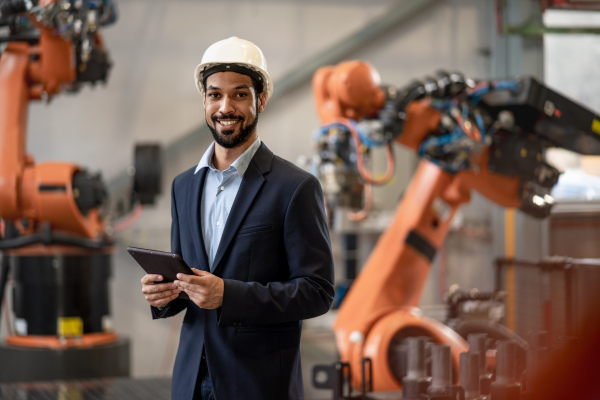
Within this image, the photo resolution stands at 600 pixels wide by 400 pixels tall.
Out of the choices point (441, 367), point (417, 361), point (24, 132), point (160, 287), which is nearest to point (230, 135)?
point (160, 287)

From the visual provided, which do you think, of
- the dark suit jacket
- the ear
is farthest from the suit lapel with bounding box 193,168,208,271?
the ear

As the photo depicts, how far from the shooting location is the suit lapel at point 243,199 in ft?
5.84

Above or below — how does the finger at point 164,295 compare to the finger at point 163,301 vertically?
above

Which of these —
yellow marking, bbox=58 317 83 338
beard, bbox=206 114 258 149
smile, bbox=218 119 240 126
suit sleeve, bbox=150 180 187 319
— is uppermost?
smile, bbox=218 119 240 126

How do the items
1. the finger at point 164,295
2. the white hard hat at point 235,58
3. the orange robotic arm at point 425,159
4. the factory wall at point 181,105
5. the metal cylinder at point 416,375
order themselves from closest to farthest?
the finger at point 164,295, the white hard hat at point 235,58, the metal cylinder at point 416,375, the orange robotic arm at point 425,159, the factory wall at point 181,105

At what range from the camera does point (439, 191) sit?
4246mm

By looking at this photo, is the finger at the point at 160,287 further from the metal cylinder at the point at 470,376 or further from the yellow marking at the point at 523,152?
the yellow marking at the point at 523,152

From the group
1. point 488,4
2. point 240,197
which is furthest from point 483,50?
point 240,197

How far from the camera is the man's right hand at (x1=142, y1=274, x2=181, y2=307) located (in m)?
1.72

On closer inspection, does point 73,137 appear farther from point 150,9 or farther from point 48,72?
point 48,72

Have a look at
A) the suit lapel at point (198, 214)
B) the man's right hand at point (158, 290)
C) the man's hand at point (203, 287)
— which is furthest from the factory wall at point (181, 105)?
the man's hand at point (203, 287)

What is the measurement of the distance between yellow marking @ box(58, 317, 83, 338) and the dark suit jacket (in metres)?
2.81

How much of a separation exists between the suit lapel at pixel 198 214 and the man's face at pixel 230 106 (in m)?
0.12

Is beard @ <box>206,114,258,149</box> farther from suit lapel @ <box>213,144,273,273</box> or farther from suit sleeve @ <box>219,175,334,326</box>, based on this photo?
suit sleeve @ <box>219,175,334,326</box>
